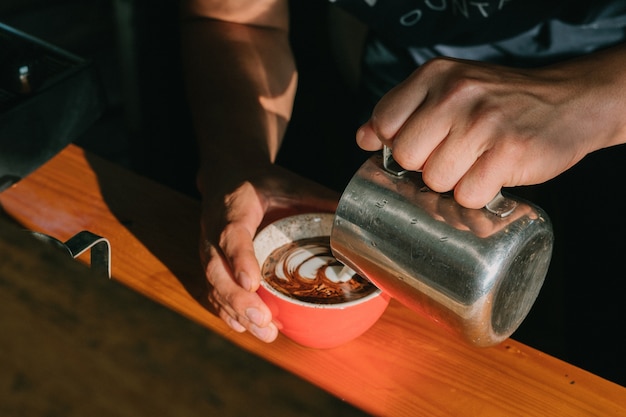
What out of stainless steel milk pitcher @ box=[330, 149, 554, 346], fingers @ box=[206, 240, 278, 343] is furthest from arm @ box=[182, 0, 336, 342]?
stainless steel milk pitcher @ box=[330, 149, 554, 346]

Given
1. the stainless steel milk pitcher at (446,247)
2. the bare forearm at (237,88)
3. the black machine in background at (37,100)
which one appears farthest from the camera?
the bare forearm at (237,88)

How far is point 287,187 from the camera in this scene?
1.09 m

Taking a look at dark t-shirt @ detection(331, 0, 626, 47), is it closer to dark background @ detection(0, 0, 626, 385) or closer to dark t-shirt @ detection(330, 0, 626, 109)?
dark t-shirt @ detection(330, 0, 626, 109)

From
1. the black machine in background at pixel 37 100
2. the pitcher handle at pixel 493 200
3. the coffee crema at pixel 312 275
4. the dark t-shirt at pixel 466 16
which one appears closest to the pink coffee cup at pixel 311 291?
the coffee crema at pixel 312 275

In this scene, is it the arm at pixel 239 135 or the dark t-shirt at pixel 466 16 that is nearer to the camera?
the arm at pixel 239 135

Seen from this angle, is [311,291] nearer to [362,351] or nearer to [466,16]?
[362,351]

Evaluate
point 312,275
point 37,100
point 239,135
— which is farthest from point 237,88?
point 312,275

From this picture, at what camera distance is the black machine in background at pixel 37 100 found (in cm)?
96

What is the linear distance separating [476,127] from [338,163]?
1.42 meters

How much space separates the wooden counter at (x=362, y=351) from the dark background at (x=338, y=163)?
0.81 ft

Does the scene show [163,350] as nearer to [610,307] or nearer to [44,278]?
[44,278]

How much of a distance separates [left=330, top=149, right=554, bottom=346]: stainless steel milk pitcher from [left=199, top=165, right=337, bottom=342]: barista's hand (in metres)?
0.16

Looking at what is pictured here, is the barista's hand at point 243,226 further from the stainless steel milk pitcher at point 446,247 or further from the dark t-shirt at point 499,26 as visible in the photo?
the dark t-shirt at point 499,26

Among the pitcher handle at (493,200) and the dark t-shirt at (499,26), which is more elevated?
the pitcher handle at (493,200)
